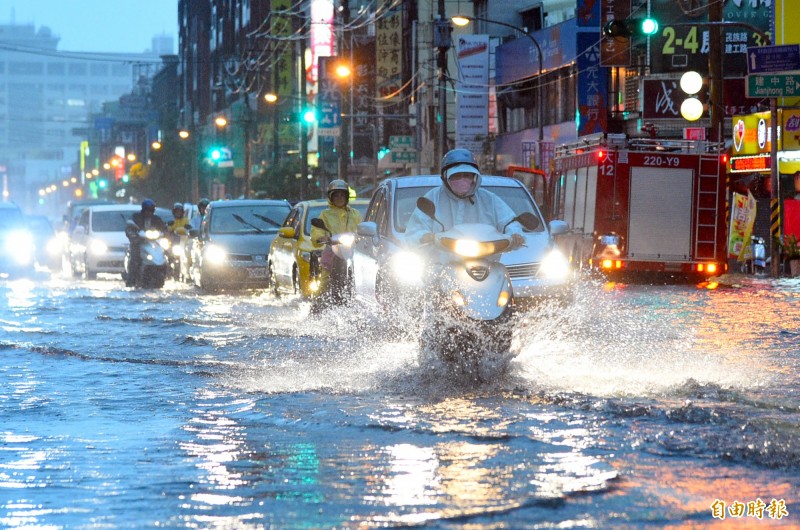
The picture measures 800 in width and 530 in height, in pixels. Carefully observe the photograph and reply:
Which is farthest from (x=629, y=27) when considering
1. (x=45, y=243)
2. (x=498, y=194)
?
(x=45, y=243)

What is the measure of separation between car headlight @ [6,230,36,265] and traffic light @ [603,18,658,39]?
1385cm

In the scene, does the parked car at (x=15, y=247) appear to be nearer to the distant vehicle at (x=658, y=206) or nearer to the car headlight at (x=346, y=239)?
the distant vehicle at (x=658, y=206)

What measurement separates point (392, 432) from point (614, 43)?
125 ft

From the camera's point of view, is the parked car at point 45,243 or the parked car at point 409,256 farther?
the parked car at point 45,243

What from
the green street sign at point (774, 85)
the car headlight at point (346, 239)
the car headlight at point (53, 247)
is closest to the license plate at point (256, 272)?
the car headlight at point (346, 239)

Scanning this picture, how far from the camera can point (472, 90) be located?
198 feet

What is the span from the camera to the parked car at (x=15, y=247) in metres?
33.6

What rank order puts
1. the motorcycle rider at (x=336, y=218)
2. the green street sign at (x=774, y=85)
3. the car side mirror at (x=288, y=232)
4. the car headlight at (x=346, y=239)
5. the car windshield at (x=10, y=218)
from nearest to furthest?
the car headlight at (x=346, y=239) → the motorcycle rider at (x=336, y=218) → the car side mirror at (x=288, y=232) → the green street sign at (x=774, y=85) → the car windshield at (x=10, y=218)

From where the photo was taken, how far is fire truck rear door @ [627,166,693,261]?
97.8 feet

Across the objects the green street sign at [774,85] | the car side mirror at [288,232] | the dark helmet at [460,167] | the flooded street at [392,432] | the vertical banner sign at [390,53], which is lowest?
the flooded street at [392,432]

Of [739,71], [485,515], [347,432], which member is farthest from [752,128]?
[485,515]

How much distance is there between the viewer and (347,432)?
8578 millimetres

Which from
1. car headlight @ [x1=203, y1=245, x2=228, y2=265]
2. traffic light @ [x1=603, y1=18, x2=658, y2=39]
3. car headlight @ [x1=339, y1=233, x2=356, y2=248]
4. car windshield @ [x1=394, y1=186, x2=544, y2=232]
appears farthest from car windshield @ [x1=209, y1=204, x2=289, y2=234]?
car windshield @ [x1=394, y1=186, x2=544, y2=232]

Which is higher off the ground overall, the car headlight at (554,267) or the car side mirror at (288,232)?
the car side mirror at (288,232)
